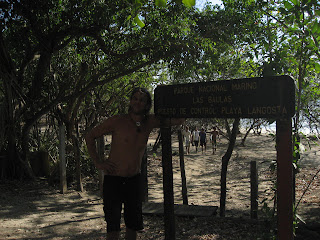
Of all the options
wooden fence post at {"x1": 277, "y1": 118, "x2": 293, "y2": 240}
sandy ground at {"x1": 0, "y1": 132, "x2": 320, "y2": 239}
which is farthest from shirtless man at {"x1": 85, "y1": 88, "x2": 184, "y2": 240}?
sandy ground at {"x1": 0, "y1": 132, "x2": 320, "y2": 239}

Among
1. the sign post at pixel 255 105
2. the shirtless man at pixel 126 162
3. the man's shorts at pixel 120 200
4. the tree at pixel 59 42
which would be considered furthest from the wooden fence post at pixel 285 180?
the tree at pixel 59 42

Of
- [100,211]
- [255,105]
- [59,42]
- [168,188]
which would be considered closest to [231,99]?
[255,105]

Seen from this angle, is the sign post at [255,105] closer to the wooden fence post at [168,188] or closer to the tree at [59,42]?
the wooden fence post at [168,188]

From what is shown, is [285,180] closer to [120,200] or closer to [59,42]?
[120,200]

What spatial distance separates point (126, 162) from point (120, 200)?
0.37m

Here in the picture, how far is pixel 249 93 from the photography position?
290 centimetres

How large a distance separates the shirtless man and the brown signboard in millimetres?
173

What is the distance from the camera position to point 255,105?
2855 millimetres

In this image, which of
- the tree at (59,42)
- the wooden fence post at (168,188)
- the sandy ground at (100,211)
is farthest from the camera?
the tree at (59,42)

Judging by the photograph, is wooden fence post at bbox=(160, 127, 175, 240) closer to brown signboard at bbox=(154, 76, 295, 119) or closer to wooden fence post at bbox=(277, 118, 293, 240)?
brown signboard at bbox=(154, 76, 295, 119)

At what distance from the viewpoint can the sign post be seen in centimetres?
268

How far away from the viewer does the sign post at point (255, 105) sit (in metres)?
2.68

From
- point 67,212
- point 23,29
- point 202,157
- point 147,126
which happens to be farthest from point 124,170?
point 202,157

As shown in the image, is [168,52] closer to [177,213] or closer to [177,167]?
[177,213]
